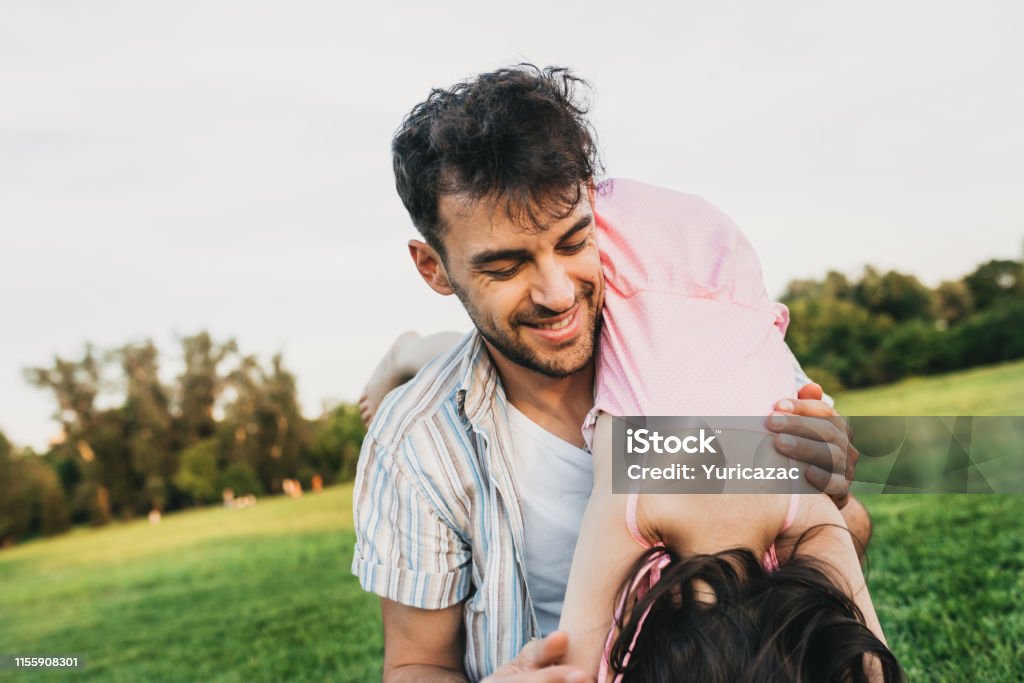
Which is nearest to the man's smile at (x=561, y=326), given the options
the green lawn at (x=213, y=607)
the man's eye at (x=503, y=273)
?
the man's eye at (x=503, y=273)

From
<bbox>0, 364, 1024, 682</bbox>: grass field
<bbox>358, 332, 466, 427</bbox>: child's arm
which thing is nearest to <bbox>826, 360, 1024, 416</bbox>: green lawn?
<bbox>0, 364, 1024, 682</bbox>: grass field

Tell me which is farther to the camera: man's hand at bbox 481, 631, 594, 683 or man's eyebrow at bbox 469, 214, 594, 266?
man's eyebrow at bbox 469, 214, 594, 266

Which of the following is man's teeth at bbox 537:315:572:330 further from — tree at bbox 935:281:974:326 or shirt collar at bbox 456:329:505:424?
tree at bbox 935:281:974:326

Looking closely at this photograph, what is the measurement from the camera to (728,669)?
1.75m

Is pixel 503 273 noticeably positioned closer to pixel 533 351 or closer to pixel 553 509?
pixel 533 351

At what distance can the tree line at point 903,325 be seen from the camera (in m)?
25.6

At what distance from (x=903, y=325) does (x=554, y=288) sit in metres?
28.0

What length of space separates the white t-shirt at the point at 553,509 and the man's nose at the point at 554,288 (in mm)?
528

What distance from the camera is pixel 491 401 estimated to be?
2816 mm

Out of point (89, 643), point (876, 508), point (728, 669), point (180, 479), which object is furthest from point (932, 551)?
point (180, 479)

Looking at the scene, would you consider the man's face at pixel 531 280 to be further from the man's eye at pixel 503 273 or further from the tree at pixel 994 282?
the tree at pixel 994 282

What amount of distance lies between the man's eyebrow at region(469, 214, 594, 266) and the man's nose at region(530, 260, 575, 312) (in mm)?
62

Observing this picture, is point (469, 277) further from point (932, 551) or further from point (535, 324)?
point (932, 551)

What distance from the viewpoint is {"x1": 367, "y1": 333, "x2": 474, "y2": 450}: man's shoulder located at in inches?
110
